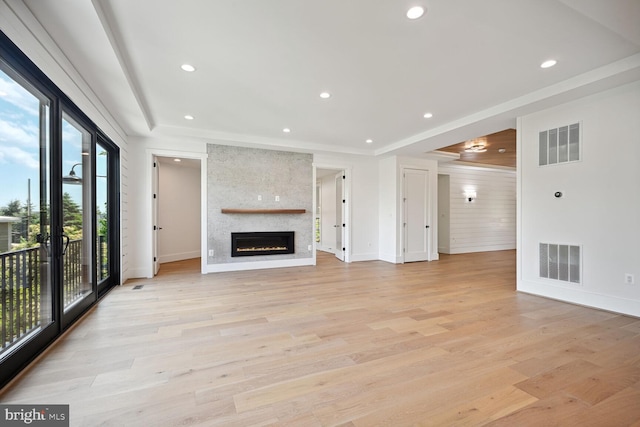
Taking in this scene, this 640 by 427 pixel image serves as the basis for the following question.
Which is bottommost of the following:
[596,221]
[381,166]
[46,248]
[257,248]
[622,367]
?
[622,367]

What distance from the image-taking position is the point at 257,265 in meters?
5.80

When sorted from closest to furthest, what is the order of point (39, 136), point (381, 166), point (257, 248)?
1. point (39, 136)
2. point (257, 248)
3. point (381, 166)

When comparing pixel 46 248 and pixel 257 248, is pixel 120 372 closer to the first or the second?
pixel 46 248

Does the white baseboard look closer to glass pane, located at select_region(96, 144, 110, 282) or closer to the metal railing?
glass pane, located at select_region(96, 144, 110, 282)

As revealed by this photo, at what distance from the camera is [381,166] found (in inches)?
281

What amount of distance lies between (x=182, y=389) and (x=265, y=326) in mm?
1101

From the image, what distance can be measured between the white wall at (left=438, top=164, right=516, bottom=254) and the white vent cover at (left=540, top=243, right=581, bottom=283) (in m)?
4.39

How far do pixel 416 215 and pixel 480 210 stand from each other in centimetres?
331

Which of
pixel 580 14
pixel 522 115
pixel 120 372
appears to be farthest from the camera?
pixel 522 115

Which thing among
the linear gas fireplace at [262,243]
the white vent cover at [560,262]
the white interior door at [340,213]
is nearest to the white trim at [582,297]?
the white vent cover at [560,262]

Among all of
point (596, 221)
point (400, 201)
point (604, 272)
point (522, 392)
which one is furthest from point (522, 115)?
point (522, 392)

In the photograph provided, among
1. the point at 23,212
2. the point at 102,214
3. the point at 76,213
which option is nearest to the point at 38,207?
the point at 23,212

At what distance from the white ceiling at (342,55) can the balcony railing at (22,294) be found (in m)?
1.87

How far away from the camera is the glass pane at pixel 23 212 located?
198 centimetres
